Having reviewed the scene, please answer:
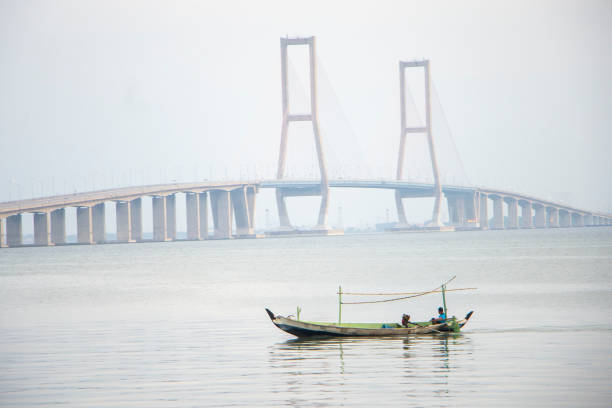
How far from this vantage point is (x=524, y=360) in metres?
18.4

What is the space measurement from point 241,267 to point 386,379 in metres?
42.8

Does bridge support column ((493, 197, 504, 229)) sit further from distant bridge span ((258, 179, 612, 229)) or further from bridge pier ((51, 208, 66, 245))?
bridge pier ((51, 208, 66, 245))

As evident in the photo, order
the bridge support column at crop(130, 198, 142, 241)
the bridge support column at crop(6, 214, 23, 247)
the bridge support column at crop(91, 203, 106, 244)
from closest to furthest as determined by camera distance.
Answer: the bridge support column at crop(6, 214, 23, 247) → the bridge support column at crop(91, 203, 106, 244) → the bridge support column at crop(130, 198, 142, 241)

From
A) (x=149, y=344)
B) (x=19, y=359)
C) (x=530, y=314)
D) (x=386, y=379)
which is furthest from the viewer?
(x=530, y=314)

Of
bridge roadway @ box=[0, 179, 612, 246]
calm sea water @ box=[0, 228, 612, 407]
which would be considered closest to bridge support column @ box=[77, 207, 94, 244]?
bridge roadway @ box=[0, 179, 612, 246]

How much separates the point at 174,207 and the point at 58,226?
15545 mm

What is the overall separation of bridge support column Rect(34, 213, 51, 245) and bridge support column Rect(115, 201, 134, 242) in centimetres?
868

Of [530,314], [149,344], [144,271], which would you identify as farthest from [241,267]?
[149,344]

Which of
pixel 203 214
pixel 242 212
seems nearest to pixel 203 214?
pixel 203 214

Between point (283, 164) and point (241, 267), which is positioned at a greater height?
point (283, 164)

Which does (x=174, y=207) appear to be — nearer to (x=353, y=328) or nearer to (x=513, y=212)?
(x=513, y=212)

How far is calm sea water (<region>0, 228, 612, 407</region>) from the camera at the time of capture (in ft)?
50.4

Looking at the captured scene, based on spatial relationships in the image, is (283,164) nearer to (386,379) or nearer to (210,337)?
(210,337)

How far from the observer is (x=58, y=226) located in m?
97.2
